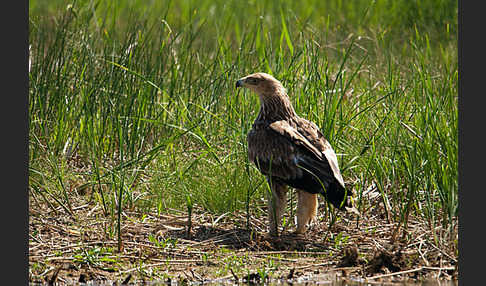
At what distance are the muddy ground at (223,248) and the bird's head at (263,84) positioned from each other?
3.12 feet

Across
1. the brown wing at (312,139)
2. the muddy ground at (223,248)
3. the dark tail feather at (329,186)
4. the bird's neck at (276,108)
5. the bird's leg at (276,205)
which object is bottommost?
the muddy ground at (223,248)

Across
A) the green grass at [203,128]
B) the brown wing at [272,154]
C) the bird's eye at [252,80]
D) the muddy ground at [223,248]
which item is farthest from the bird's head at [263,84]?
the muddy ground at [223,248]

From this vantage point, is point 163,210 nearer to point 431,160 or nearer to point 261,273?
point 261,273

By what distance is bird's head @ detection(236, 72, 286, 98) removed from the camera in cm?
600

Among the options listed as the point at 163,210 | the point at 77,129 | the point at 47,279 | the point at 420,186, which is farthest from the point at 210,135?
the point at 47,279

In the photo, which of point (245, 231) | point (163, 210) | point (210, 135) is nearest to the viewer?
point (245, 231)

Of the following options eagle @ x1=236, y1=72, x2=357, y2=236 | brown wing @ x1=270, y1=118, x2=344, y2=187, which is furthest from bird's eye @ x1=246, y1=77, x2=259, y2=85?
brown wing @ x1=270, y1=118, x2=344, y2=187

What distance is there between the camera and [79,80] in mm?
6812

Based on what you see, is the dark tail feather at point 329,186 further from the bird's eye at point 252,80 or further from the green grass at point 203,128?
the bird's eye at point 252,80

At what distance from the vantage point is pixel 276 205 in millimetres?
5621

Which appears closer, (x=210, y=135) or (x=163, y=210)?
A: (x=163, y=210)

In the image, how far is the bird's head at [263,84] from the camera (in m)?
6.00

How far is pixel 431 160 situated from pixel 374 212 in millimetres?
845

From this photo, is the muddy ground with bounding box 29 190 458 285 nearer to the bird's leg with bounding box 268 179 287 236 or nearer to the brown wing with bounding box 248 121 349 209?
the bird's leg with bounding box 268 179 287 236
